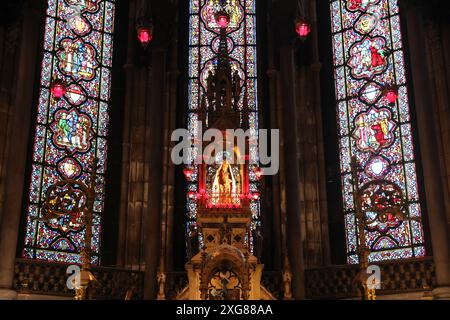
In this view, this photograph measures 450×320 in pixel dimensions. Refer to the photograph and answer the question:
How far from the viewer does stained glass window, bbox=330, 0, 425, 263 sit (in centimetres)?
1622

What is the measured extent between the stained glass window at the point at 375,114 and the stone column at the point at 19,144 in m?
7.35

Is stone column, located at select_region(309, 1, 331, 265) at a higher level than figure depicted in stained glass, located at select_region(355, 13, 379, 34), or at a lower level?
lower

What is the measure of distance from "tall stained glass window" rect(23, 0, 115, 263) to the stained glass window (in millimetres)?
5845

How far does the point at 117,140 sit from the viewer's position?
17.8 metres

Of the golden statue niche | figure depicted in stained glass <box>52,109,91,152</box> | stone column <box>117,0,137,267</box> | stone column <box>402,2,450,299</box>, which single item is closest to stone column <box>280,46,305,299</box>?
the golden statue niche

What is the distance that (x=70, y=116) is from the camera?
57.1 ft

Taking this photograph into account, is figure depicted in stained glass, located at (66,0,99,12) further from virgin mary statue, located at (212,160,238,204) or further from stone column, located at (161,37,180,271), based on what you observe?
virgin mary statue, located at (212,160,238,204)

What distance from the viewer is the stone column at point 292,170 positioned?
15.8m

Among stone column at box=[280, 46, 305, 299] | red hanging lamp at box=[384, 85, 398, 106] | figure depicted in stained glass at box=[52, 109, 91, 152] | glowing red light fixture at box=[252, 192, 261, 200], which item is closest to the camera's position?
glowing red light fixture at box=[252, 192, 261, 200]

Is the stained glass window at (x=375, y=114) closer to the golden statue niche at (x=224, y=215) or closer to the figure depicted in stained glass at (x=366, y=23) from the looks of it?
the figure depicted in stained glass at (x=366, y=23)

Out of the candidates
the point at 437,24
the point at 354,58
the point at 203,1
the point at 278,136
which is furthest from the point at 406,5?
the point at 203,1

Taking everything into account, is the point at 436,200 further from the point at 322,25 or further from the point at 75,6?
the point at 75,6

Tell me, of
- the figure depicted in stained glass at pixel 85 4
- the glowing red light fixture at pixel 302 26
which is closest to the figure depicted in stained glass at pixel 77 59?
the figure depicted in stained glass at pixel 85 4
